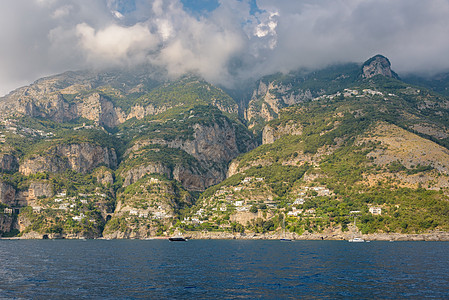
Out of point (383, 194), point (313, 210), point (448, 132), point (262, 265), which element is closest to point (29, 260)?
point (262, 265)

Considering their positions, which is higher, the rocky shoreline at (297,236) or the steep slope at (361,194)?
the steep slope at (361,194)

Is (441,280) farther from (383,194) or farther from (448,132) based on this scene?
(448,132)

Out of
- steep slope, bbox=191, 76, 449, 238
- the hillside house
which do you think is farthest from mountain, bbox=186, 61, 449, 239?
the hillside house

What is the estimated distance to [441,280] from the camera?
5247 cm

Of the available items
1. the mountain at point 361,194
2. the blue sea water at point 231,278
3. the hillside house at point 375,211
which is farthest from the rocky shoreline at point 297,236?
the blue sea water at point 231,278

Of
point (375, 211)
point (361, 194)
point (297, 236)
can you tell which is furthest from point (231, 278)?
point (361, 194)

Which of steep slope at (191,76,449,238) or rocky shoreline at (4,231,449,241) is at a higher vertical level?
steep slope at (191,76,449,238)

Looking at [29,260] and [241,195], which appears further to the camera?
[241,195]

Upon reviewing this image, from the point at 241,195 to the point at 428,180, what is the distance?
81.4m

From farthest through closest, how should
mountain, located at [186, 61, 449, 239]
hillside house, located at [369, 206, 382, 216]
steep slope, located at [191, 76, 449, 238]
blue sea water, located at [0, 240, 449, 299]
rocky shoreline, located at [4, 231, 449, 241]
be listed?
hillside house, located at [369, 206, 382, 216]
steep slope, located at [191, 76, 449, 238]
mountain, located at [186, 61, 449, 239]
rocky shoreline, located at [4, 231, 449, 241]
blue sea water, located at [0, 240, 449, 299]

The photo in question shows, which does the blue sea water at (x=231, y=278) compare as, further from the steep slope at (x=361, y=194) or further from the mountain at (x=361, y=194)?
the steep slope at (x=361, y=194)

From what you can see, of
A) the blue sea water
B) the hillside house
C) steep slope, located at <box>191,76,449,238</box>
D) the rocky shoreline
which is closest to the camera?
the blue sea water

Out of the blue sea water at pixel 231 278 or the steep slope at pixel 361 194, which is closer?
the blue sea water at pixel 231 278

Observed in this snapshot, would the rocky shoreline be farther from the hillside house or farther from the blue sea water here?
the blue sea water
